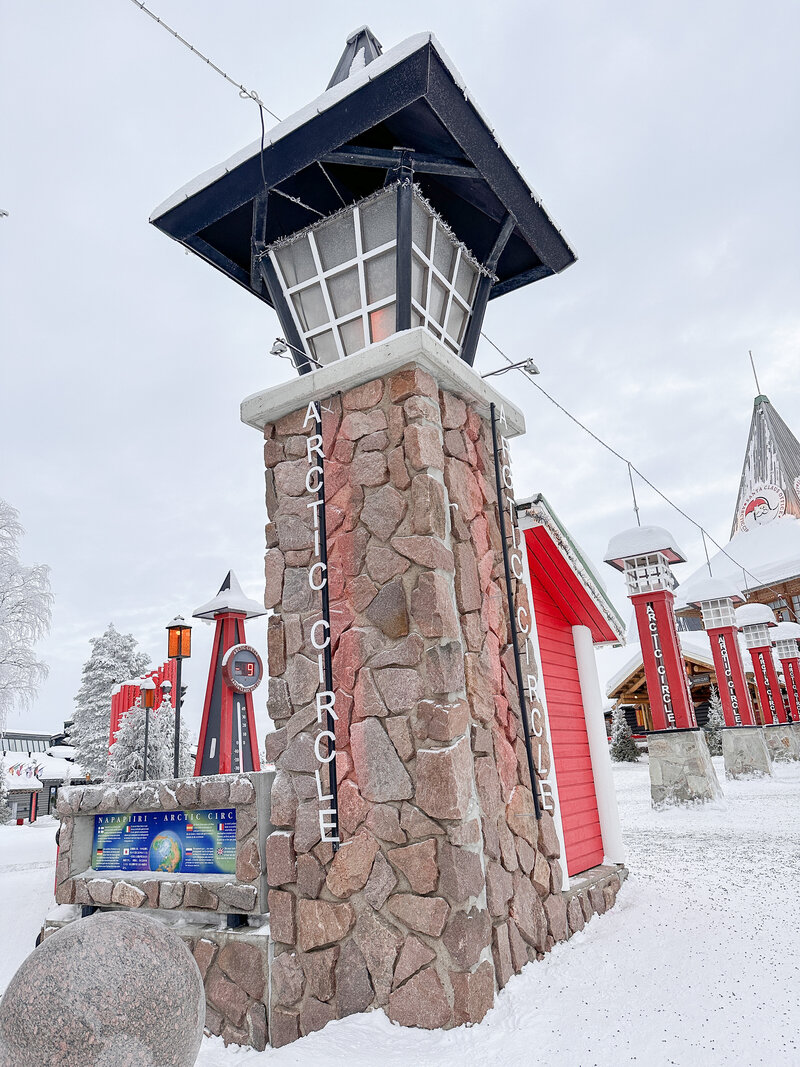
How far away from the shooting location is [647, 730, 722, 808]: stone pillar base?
12312 millimetres

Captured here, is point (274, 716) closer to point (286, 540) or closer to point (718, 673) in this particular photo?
point (286, 540)

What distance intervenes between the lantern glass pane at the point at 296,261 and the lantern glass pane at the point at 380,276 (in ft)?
1.70

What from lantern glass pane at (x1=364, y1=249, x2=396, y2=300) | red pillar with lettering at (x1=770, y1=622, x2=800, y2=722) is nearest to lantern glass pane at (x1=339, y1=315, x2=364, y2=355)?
lantern glass pane at (x1=364, y1=249, x2=396, y2=300)

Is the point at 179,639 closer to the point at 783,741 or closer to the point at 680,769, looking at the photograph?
the point at 680,769

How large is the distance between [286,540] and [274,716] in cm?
128

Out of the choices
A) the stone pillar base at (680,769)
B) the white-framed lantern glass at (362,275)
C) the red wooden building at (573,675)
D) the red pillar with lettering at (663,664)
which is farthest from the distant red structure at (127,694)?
the white-framed lantern glass at (362,275)

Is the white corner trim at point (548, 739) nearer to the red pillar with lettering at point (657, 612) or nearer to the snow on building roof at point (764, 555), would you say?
the red pillar with lettering at point (657, 612)

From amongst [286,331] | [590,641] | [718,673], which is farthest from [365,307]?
[718,673]

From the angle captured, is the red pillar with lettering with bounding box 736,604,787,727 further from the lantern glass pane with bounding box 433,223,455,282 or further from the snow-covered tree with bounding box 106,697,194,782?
the lantern glass pane with bounding box 433,223,455,282

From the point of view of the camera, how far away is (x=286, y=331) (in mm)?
5840

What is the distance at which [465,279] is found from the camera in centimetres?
611

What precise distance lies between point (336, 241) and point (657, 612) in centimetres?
1061

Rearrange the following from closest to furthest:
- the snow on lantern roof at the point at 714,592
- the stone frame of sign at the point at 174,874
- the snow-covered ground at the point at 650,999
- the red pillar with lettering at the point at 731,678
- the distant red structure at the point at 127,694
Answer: the snow-covered ground at the point at 650,999, the stone frame of sign at the point at 174,874, the distant red structure at the point at 127,694, the red pillar with lettering at the point at 731,678, the snow on lantern roof at the point at 714,592

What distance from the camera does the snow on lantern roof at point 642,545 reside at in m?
13.7
